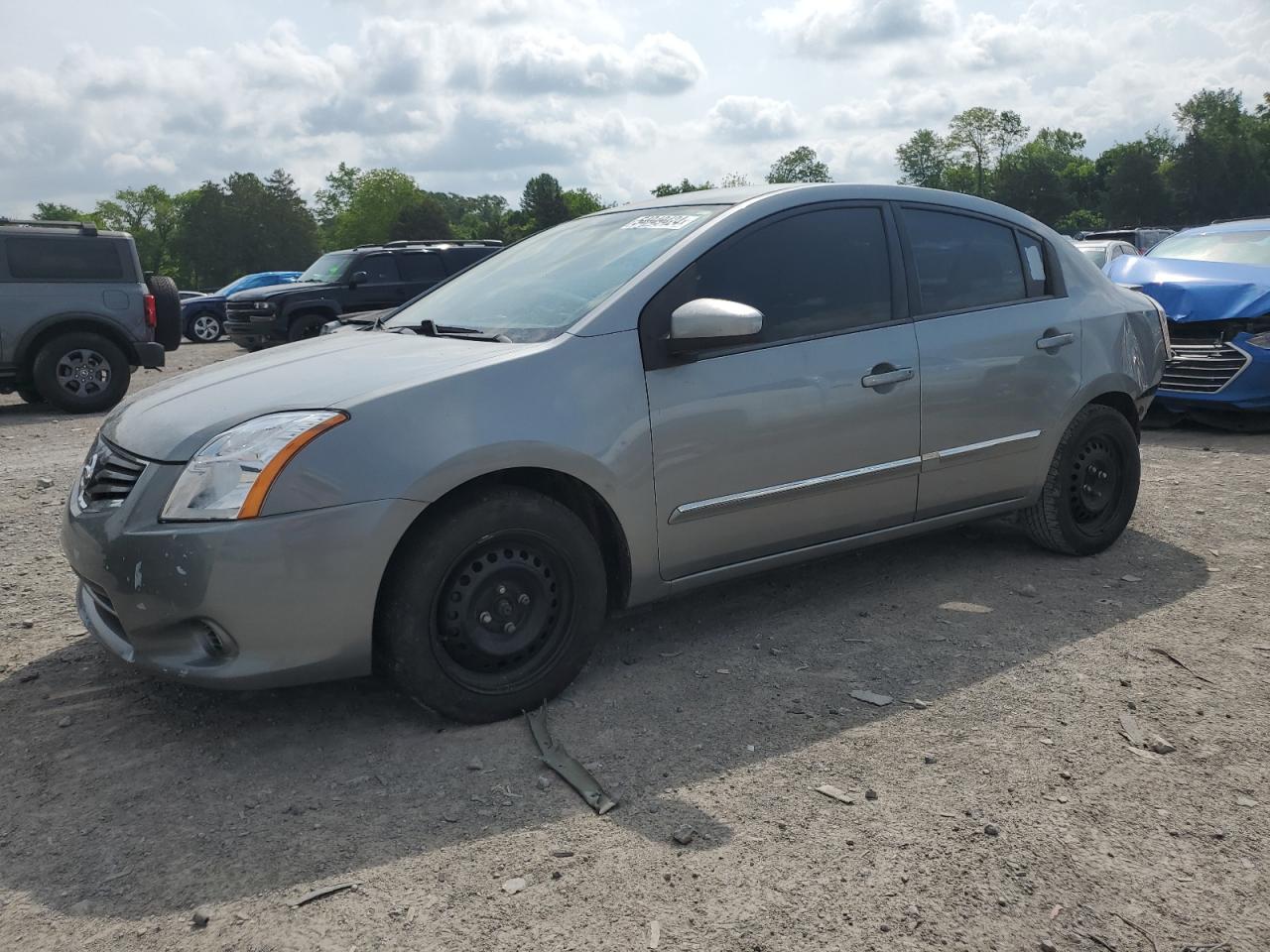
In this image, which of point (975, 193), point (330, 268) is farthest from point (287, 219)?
point (330, 268)

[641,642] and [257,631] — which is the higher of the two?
[257,631]

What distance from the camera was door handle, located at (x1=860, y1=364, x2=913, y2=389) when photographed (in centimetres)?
416

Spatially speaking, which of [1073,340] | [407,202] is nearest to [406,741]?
[1073,340]

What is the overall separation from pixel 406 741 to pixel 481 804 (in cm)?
47

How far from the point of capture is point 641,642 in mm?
4203

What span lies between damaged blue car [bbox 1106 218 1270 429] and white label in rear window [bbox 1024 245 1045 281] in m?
3.49

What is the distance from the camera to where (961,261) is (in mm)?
4645

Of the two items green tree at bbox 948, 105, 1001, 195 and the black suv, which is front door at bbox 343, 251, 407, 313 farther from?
green tree at bbox 948, 105, 1001, 195

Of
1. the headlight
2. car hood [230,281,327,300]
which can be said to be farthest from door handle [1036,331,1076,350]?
car hood [230,281,327,300]

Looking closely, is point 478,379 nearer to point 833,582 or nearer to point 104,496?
point 104,496

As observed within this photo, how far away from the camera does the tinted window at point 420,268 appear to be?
55.6 feet

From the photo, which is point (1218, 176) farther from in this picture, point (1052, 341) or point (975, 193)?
point (1052, 341)

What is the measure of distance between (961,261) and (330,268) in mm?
14260

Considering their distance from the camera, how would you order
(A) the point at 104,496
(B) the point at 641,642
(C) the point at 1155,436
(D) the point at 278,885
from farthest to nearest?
1. (C) the point at 1155,436
2. (B) the point at 641,642
3. (A) the point at 104,496
4. (D) the point at 278,885
